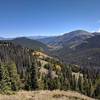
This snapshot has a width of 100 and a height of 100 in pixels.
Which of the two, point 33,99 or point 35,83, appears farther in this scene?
point 35,83

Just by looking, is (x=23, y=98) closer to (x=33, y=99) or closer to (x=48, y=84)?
(x=33, y=99)

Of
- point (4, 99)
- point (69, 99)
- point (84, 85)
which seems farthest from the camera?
point (84, 85)

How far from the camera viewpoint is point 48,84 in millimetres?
125250

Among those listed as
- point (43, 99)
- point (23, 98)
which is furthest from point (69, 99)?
point (23, 98)

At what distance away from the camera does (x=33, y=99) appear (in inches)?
674

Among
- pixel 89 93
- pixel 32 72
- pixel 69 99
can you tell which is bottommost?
pixel 89 93

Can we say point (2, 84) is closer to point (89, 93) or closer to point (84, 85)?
point (89, 93)

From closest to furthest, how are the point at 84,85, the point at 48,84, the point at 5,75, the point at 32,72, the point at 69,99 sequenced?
1. the point at 69,99
2. the point at 5,75
3. the point at 32,72
4. the point at 48,84
5. the point at 84,85

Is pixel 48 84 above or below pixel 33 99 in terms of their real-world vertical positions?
below

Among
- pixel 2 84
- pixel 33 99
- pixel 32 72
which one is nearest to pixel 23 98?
pixel 33 99

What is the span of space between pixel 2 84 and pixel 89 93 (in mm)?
75180

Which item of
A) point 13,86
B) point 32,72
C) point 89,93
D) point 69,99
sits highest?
point 69,99

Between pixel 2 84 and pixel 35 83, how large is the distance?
2001cm

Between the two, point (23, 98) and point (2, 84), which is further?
point (2, 84)
